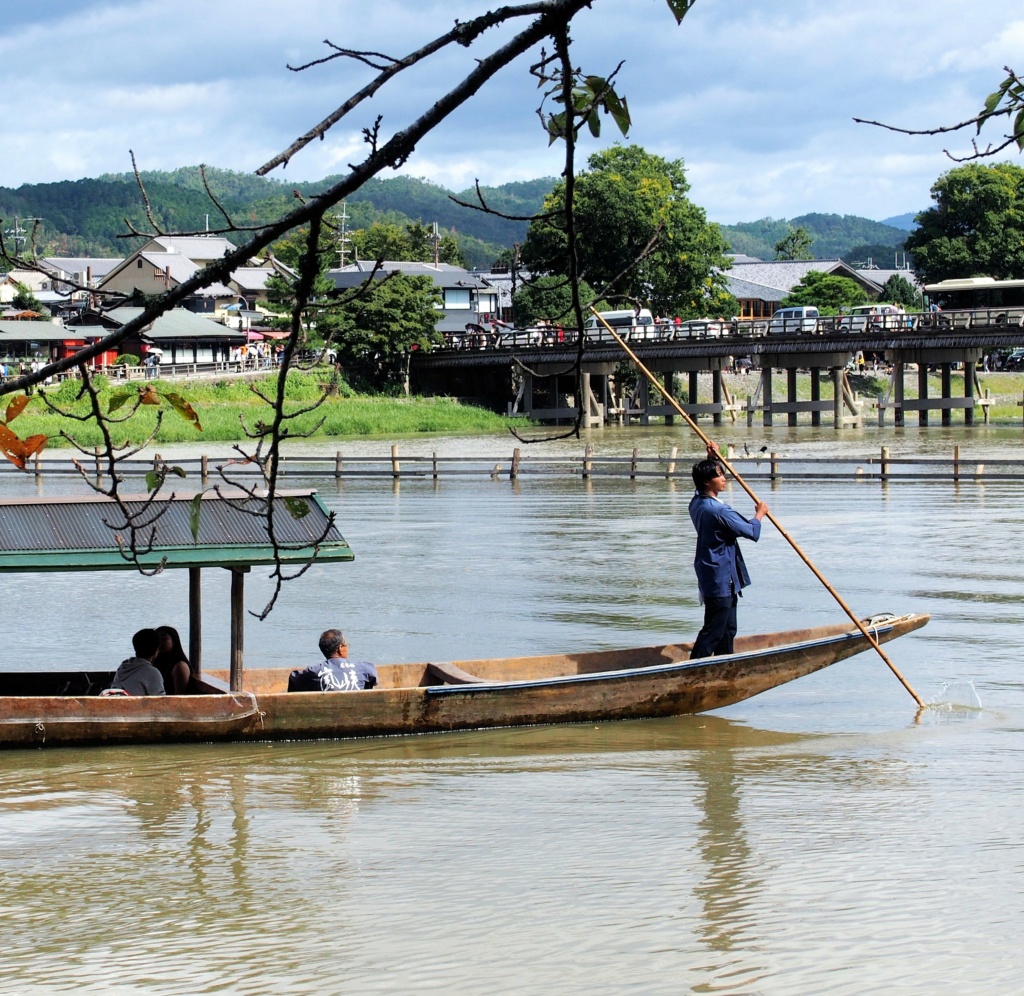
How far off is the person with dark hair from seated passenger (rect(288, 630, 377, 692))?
86 centimetres

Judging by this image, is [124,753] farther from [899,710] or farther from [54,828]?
[899,710]

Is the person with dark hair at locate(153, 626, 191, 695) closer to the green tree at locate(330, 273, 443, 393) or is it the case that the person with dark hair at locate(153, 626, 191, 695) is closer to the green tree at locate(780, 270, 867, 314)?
the green tree at locate(330, 273, 443, 393)

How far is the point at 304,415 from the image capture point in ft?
182

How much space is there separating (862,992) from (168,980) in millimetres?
3278

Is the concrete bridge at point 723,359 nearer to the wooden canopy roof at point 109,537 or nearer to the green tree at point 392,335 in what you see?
the green tree at point 392,335

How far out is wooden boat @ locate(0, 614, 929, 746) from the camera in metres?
11.1

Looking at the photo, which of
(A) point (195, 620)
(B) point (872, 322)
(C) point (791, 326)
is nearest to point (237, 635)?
(A) point (195, 620)

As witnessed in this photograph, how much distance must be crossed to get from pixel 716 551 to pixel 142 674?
15.1 ft

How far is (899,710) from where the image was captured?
13062 mm

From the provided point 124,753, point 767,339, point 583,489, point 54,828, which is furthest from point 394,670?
point 767,339

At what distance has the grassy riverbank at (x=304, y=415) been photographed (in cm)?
5541

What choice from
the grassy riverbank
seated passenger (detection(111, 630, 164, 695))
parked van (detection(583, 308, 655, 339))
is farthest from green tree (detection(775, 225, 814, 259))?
seated passenger (detection(111, 630, 164, 695))

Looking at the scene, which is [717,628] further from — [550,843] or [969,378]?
[969,378]

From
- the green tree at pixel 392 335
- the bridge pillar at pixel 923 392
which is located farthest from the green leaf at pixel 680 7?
the green tree at pixel 392 335
